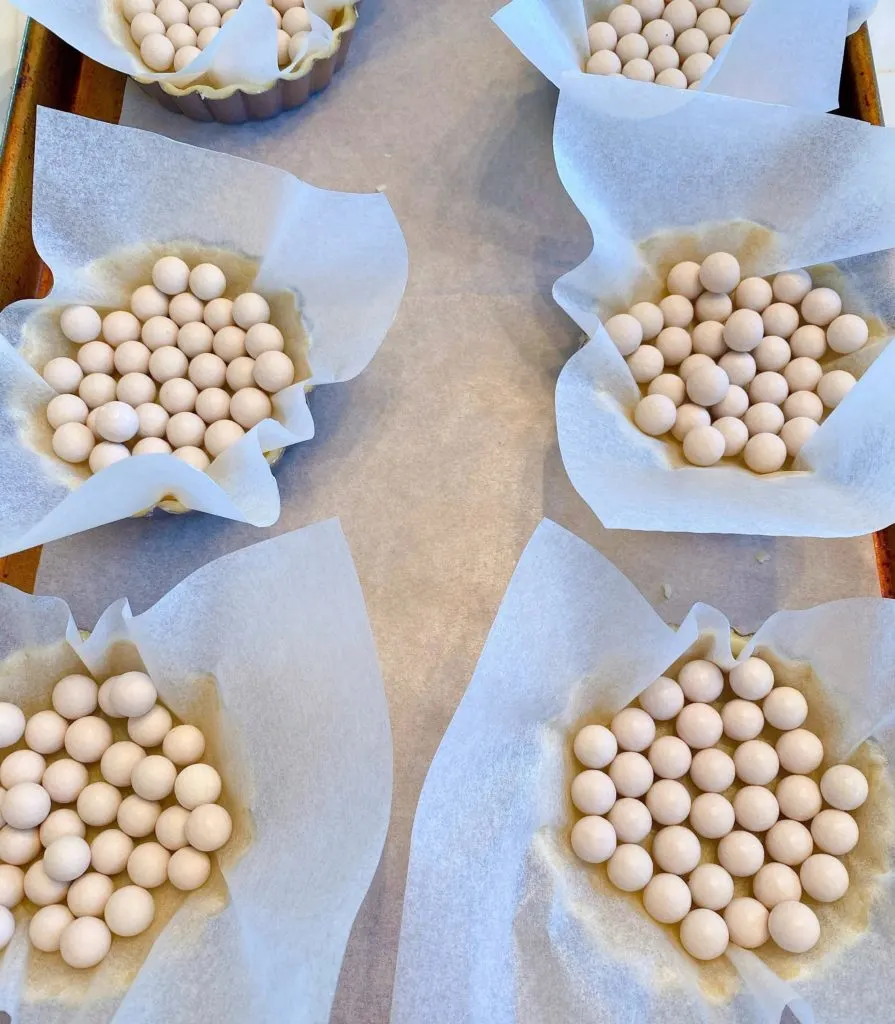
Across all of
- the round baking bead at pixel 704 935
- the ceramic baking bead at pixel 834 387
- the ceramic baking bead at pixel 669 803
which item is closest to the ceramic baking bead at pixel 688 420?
the ceramic baking bead at pixel 834 387

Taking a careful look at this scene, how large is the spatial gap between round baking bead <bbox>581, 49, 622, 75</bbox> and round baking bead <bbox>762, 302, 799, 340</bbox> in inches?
13.0

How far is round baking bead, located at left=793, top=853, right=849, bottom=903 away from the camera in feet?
2.54

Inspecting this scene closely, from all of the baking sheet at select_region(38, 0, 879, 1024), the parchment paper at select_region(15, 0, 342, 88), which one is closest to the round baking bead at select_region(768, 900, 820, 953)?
the baking sheet at select_region(38, 0, 879, 1024)

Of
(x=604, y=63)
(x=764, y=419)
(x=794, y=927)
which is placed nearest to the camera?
(x=794, y=927)

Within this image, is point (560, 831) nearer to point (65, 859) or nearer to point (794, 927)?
point (794, 927)

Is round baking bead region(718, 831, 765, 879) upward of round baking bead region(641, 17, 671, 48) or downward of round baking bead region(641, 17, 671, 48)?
downward

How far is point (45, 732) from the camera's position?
0.83 meters

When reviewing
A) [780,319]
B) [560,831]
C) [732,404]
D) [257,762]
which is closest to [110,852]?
[257,762]

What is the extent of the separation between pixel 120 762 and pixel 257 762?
0.14 metres

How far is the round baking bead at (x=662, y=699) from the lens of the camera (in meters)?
0.84

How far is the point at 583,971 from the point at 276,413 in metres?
0.58

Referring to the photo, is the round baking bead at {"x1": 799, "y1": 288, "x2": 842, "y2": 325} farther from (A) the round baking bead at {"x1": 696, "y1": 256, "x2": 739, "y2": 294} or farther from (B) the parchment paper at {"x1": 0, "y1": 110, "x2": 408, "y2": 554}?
(B) the parchment paper at {"x1": 0, "y1": 110, "x2": 408, "y2": 554}

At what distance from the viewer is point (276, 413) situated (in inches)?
36.9

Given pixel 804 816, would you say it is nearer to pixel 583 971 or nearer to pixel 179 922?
pixel 583 971
